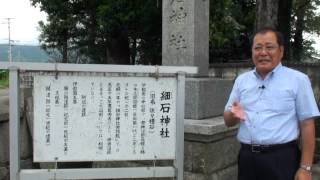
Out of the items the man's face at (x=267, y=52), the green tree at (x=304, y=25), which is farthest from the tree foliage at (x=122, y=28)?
the man's face at (x=267, y=52)

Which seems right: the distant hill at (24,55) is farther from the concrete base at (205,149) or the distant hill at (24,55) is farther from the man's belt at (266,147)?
the man's belt at (266,147)

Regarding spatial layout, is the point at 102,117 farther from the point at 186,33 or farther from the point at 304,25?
the point at 304,25

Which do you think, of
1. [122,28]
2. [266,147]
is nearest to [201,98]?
[266,147]

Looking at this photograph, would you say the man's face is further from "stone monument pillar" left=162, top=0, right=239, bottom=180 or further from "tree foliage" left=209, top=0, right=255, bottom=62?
"tree foliage" left=209, top=0, right=255, bottom=62

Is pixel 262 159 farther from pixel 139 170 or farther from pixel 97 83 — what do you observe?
pixel 97 83

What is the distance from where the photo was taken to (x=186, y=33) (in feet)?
18.1

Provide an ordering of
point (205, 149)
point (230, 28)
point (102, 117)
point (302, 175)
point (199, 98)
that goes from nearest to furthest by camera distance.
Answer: point (302, 175), point (102, 117), point (205, 149), point (199, 98), point (230, 28)

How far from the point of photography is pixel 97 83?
3.46m

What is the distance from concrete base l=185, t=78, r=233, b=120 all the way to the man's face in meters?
2.01

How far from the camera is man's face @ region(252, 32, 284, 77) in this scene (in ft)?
9.98

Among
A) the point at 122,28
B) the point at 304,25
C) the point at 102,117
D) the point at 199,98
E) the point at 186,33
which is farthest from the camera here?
the point at 304,25

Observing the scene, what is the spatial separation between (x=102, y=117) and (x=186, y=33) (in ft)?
7.64

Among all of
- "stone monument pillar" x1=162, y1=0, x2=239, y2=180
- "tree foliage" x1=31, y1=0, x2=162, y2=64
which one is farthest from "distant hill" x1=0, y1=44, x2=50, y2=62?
"stone monument pillar" x1=162, y1=0, x2=239, y2=180

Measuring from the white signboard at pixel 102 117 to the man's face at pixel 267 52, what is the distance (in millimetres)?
787
